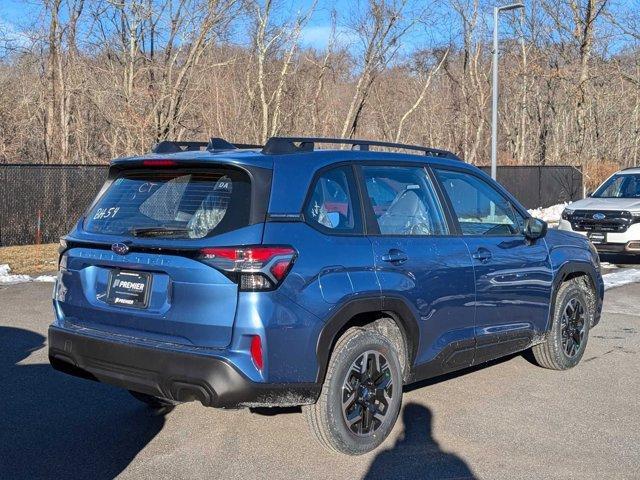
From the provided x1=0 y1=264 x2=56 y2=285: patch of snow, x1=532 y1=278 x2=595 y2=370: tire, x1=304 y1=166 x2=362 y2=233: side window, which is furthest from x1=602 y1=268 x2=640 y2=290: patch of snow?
x1=0 y1=264 x2=56 y2=285: patch of snow

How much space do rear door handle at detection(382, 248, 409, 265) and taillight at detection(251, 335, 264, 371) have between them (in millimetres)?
1073

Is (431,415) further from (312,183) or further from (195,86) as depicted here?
(195,86)

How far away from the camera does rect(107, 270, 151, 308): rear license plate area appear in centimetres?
441

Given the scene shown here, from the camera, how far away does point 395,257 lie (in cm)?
491

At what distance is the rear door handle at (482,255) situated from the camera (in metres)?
5.60

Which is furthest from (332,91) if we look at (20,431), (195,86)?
(20,431)

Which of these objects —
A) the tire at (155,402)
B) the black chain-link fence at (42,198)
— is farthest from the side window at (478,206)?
the black chain-link fence at (42,198)

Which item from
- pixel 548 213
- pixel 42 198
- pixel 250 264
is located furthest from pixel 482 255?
pixel 548 213

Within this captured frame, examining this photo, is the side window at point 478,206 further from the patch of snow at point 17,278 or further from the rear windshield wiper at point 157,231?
the patch of snow at point 17,278

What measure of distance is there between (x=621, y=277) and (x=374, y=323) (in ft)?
29.8

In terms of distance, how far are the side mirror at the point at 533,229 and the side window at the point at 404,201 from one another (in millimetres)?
1039

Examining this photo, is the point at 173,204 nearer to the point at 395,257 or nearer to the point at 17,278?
the point at 395,257

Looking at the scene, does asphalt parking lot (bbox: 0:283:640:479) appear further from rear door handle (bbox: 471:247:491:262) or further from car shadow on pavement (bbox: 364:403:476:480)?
rear door handle (bbox: 471:247:491:262)

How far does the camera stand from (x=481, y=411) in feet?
18.8
